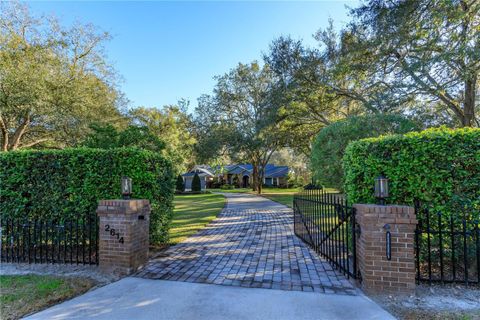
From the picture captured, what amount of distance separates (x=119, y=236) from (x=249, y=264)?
2342 millimetres

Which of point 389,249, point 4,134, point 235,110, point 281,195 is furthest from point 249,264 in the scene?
point 235,110

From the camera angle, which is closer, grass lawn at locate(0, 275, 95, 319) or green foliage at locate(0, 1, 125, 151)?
grass lawn at locate(0, 275, 95, 319)

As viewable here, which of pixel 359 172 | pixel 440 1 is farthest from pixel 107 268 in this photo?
pixel 440 1

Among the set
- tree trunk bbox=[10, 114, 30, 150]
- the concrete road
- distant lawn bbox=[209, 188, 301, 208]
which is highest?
tree trunk bbox=[10, 114, 30, 150]

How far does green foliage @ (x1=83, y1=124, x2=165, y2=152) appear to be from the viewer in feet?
29.5

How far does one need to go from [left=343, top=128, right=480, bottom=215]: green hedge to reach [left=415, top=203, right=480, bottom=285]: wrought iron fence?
188mm

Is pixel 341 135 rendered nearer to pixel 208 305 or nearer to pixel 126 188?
pixel 126 188

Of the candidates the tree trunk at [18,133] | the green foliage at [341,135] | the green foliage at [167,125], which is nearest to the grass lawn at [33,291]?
the green foliage at [341,135]

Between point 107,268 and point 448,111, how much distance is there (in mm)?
15886

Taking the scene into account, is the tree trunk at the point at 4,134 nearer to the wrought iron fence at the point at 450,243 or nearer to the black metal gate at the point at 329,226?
the black metal gate at the point at 329,226

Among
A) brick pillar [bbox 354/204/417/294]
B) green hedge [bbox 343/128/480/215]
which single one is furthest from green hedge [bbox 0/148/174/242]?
green hedge [bbox 343/128/480/215]

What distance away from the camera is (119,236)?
4023 mm

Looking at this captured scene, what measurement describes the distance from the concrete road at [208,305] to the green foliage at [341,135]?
5.88m

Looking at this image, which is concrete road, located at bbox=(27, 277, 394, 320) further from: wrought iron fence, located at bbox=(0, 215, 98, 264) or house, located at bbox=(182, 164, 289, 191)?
house, located at bbox=(182, 164, 289, 191)
